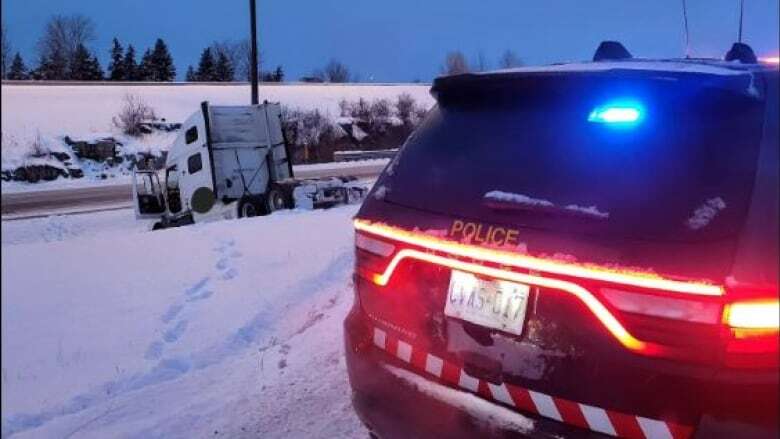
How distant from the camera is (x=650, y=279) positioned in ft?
6.59

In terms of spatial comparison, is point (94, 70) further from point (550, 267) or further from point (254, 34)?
point (550, 267)

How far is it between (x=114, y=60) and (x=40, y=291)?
63629 millimetres

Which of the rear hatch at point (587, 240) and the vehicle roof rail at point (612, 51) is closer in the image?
the rear hatch at point (587, 240)

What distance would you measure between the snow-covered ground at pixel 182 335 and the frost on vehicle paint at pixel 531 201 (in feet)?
4.61

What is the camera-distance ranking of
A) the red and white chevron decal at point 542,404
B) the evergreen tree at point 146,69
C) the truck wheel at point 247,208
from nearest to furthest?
the red and white chevron decal at point 542,404 → the truck wheel at point 247,208 → the evergreen tree at point 146,69

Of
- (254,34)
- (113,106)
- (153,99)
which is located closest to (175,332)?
(254,34)

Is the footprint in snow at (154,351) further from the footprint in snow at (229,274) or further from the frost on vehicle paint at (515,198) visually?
the frost on vehicle paint at (515,198)

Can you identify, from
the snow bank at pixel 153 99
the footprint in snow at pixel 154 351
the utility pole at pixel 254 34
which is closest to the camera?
the footprint in snow at pixel 154 351

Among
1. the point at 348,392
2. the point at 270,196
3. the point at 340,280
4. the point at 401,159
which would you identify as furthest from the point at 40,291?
the point at 270,196

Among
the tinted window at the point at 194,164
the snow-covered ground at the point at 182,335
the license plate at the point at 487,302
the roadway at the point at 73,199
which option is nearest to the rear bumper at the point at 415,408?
the license plate at the point at 487,302

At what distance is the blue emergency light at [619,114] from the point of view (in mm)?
2262

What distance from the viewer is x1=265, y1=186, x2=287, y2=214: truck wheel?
1528 cm

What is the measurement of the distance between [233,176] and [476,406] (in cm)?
1393

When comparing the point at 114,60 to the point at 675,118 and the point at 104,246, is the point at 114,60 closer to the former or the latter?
the point at 104,246
